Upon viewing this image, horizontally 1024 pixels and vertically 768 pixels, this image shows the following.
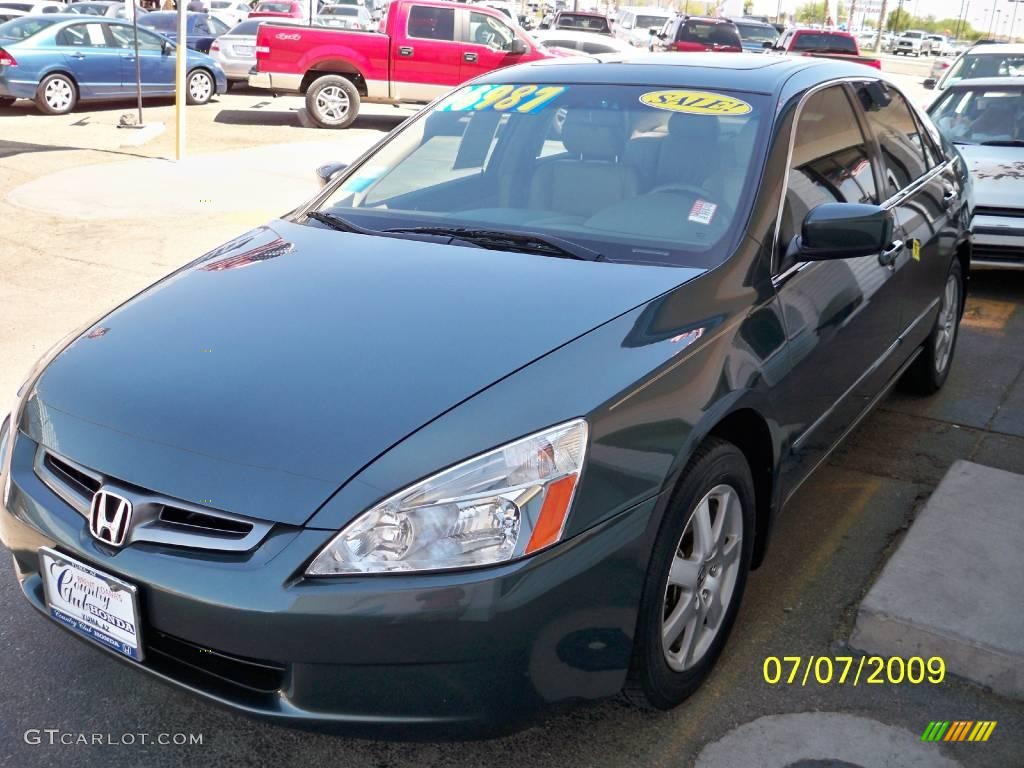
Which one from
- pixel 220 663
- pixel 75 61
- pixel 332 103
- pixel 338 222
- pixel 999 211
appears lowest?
pixel 332 103

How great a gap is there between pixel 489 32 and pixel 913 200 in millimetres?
13014

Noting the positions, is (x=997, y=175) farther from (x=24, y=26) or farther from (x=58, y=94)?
(x=24, y=26)

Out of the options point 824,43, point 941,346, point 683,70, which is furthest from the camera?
point 824,43

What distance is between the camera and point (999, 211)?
7.48m

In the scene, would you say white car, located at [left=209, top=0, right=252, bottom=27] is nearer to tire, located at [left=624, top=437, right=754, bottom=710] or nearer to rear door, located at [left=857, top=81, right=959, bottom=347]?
rear door, located at [left=857, top=81, right=959, bottom=347]

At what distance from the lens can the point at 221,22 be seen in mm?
23000

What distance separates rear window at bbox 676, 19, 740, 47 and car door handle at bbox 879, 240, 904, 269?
21.1 m

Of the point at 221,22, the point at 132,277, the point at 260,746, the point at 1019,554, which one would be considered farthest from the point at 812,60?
the point at 221,22

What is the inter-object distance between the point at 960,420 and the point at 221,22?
21209 mm

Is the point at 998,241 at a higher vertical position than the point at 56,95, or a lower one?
higher

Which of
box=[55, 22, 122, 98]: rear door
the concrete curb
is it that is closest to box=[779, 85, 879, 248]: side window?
the concrete curb

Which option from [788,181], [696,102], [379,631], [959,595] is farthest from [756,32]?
[379,631]

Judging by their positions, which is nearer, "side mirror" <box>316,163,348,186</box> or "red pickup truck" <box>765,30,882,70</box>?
"side mirror" <box>316,163,348,186</box>

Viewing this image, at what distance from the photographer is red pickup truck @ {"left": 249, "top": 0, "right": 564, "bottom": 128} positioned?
15820mm
